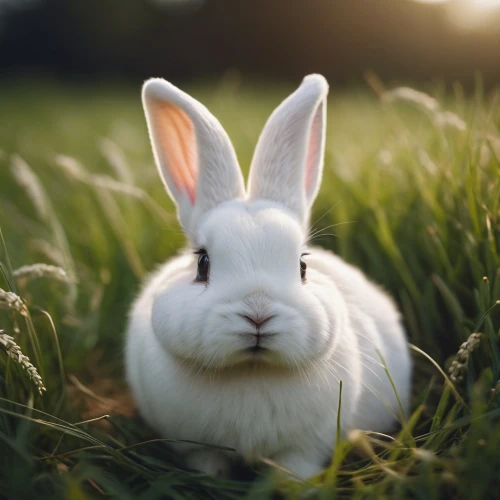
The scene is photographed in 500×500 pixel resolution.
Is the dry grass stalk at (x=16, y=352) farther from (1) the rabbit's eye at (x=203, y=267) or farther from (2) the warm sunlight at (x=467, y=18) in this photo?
(2) the warm sunlight at (x=467, y=18)

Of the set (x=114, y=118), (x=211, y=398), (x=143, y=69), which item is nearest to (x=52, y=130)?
(x=114, y=118)

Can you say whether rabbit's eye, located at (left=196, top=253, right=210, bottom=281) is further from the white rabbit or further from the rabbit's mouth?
the rabbit's mouth

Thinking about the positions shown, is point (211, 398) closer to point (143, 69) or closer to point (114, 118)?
point (114, 118)

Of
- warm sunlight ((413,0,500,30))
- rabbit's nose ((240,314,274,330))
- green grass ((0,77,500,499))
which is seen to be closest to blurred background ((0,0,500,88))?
warm sunlight ((413,0,500,30))

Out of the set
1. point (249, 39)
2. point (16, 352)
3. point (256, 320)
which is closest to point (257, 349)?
point (256, 320)

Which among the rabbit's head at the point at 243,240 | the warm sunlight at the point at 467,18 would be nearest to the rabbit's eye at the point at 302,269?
the rabbit's head at the point at 243,240
